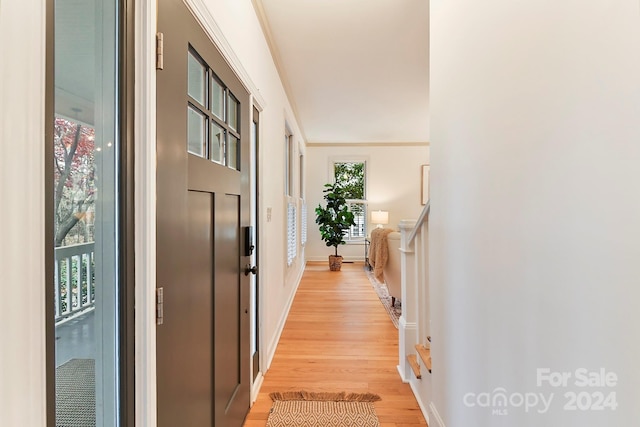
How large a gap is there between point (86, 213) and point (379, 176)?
6617 millimetres

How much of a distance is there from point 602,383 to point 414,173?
6671 mm

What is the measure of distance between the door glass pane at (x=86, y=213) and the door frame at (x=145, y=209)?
0.16ft

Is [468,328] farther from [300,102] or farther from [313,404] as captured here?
[300,102]

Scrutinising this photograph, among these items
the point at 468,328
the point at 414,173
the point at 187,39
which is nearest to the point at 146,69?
the point at 187,39

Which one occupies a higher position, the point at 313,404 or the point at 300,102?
the point at 300,102

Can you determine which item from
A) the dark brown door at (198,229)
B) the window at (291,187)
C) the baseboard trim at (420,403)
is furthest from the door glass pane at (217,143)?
the window at (291,187)

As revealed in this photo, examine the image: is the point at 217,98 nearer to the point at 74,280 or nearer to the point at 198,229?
the point at 198,229

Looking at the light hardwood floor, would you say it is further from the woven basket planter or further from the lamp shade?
the lamp shade

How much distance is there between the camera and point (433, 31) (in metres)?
1.63

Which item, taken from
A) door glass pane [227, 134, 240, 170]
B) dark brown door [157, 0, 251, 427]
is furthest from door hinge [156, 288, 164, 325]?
door glass pane [227, 134, 240, 170]

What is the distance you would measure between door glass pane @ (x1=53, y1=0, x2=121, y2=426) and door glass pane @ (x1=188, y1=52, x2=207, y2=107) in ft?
Answer: 1.15

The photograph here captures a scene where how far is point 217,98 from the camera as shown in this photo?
1.41 metres

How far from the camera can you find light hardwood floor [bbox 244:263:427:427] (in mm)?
1938

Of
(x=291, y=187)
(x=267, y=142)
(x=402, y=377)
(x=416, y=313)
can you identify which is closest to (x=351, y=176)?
(x=291, y=187)
